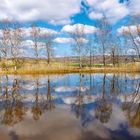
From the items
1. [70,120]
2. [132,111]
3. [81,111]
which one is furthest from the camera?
[81,111]

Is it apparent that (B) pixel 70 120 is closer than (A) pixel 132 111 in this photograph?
Yes

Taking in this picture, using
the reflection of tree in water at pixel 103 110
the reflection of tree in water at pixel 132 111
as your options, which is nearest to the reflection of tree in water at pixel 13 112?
the reflection of tree in water at pixel 103 110

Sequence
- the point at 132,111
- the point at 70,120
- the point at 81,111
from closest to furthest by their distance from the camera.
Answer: the point at 70,120, the point at 132,111, the point at 81,111

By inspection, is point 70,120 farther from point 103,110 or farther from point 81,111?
point 103,110

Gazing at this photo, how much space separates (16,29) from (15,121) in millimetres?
51364

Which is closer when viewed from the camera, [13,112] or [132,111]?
[132,111]

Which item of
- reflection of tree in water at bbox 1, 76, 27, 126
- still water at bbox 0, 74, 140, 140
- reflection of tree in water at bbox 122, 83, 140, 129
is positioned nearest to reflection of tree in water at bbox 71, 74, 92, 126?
still water at bbox 0, 74, 140, 140

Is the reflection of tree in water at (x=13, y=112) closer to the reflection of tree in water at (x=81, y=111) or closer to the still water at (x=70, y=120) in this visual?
the still water at (x=70, y=120)

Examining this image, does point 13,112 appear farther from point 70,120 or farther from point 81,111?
point 70,120

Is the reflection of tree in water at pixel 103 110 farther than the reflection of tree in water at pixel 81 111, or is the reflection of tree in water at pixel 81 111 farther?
the reflection of tree in water at pixel 103 110

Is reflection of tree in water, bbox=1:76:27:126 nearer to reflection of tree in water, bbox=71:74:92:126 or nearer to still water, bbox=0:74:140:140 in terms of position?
still water, bbox=0:74:140:140

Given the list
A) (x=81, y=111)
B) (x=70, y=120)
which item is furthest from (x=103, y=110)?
(x=70, y=120)

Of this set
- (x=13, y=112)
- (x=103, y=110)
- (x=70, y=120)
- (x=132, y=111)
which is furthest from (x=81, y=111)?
(x=13, y=112)

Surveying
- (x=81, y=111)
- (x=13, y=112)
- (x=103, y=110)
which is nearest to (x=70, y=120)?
(x=81, y=111)
